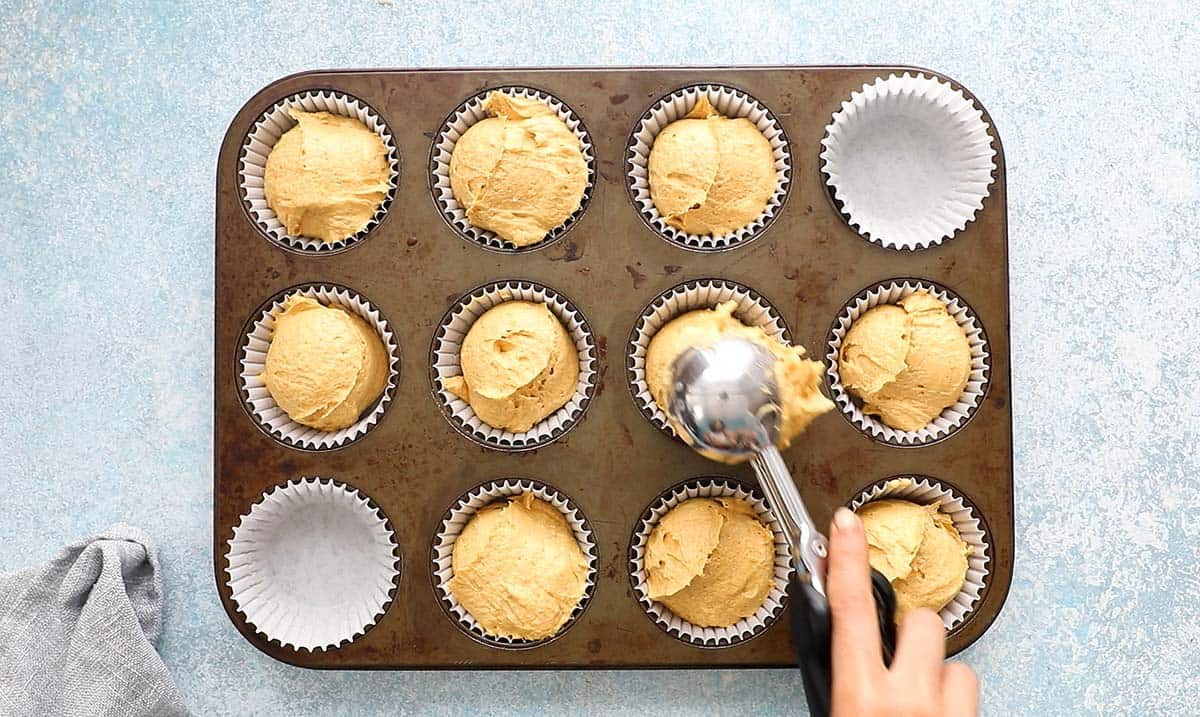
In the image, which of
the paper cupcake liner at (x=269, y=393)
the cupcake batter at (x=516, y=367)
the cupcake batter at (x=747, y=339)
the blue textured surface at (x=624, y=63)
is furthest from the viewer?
the blue textured surface at (x=624, y=63)

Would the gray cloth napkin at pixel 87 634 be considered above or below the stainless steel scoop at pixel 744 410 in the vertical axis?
below

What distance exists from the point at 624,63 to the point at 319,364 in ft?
3.52

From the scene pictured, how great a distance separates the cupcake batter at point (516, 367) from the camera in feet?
6.15

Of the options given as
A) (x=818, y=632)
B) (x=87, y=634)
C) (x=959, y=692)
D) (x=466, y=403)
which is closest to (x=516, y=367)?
(x=466, y=403)

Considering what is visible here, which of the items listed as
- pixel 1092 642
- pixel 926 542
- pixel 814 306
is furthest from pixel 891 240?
pixel 1092 642

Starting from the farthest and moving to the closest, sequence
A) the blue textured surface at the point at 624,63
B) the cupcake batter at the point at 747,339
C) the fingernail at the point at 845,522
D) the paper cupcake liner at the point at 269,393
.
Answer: the blue textured surface at the point at 624,63
the paper cupcake liner at the point at 269,393
the cupcake batter at the point at 747,339
the fingernail at the point at 845,522

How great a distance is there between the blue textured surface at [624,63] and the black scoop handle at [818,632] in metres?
0.57

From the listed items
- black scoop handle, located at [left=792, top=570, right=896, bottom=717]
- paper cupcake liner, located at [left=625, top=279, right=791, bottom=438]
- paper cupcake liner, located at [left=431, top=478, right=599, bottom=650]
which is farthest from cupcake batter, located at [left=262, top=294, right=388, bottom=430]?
black scoop handle, located at [left=792, top=570, right=896, bottom=717]

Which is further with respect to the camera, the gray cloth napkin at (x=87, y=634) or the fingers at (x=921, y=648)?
the gray cloth napkin at (x=87, y=634)

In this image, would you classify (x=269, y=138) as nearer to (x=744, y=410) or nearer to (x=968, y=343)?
(x=744, y=410)

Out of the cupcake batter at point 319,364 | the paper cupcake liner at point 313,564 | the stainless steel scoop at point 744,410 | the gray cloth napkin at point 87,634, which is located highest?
the stainless steel scoop at point 744,410

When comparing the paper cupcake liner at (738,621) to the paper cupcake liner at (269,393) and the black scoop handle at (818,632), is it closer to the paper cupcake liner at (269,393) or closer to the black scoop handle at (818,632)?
the black scoop handle at (818,632)

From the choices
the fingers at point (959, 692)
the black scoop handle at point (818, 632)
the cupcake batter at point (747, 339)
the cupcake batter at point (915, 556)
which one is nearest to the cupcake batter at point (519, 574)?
the cupcake batter at point (747, 339)

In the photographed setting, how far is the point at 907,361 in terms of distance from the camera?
1.92 metres
